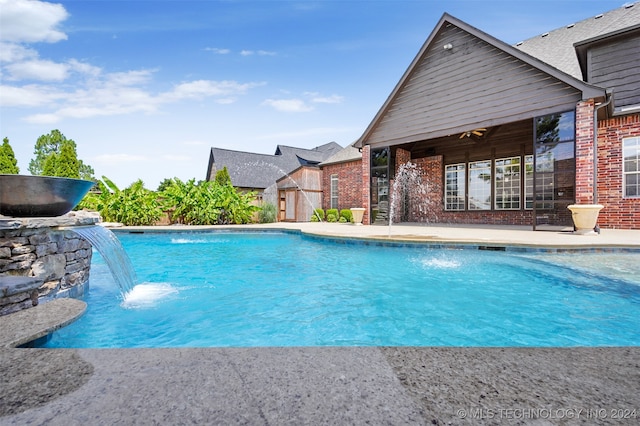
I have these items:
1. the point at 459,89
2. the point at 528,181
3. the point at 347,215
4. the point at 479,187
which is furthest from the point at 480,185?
the point at 347,215

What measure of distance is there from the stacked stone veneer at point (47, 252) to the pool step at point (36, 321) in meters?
0.93

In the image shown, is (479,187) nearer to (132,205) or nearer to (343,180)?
(343,180)

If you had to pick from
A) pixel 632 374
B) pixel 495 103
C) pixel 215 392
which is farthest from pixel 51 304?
pixel 495 103

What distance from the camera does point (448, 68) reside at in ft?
38.0

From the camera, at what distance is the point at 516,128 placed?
12391 millimetres

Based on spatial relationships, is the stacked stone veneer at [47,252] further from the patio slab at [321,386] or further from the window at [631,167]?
the window at [631,167]

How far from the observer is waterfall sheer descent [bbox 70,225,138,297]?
168 inches

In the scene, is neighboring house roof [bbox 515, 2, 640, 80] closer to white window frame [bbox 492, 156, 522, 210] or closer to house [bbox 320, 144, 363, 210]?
white window frame [bbox 492, 156, 522, 210]

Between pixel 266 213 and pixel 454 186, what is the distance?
973 centimetres

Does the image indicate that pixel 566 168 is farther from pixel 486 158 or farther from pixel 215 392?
pixel 215 392

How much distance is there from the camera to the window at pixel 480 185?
13766 millimetres

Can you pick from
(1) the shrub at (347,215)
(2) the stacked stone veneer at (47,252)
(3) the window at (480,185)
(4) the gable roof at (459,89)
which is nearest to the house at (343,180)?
(1) the shrub at (347,215)

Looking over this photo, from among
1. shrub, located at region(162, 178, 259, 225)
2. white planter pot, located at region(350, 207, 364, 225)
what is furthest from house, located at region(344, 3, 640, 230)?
shrub, located at region(162, 178, 259, 225)

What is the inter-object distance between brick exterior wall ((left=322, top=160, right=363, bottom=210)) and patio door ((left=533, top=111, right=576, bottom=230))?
8.30m
